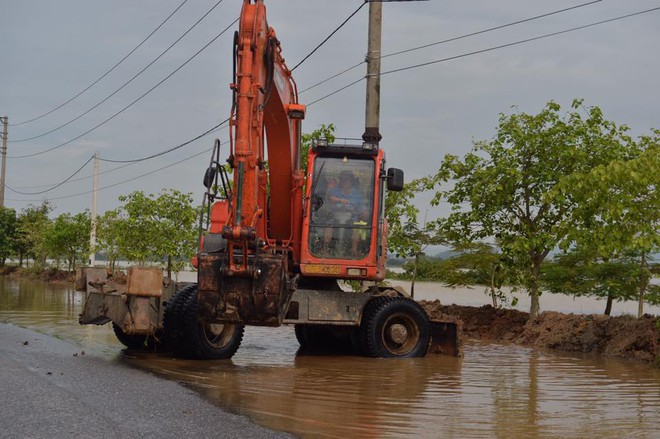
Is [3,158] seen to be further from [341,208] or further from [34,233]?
[341,208]

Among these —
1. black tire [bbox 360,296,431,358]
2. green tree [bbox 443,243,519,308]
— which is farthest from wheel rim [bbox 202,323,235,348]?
green tree [bbox 443,243,519,308]

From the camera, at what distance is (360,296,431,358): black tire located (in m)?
14.2

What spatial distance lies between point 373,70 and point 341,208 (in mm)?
4647

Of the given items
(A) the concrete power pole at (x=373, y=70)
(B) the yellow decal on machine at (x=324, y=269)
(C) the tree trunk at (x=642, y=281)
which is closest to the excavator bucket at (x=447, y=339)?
(B) the yellow decal on machine at (x=324, y=269)

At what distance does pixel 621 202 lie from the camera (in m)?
14.2

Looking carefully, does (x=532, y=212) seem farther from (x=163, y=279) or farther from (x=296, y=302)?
(x=163, y=279)

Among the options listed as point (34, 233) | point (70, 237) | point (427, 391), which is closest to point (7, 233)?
point (34, 233)

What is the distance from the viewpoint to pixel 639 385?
1172cm

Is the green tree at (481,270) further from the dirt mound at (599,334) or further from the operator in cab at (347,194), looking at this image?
the operator in cab at (347,194)

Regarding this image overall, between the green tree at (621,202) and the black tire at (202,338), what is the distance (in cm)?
615

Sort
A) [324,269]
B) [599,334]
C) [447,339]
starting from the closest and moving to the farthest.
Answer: [324,269]
[447,339]
[599,334]

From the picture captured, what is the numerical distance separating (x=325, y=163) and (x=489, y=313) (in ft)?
23.3

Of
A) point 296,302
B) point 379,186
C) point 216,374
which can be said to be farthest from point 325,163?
point 216,374

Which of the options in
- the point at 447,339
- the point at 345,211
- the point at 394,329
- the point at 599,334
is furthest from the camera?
the point at 599,334
